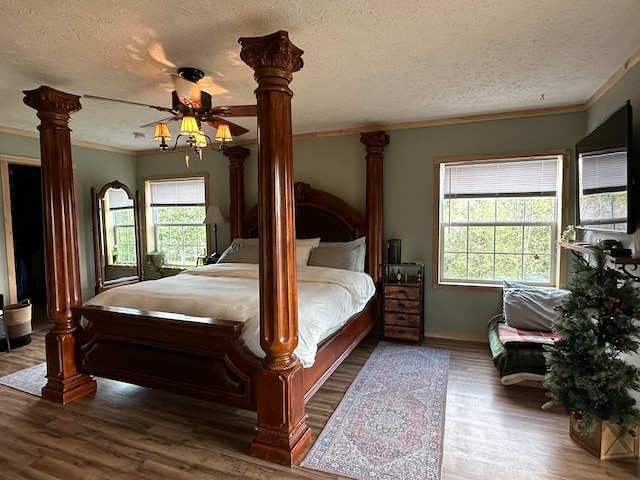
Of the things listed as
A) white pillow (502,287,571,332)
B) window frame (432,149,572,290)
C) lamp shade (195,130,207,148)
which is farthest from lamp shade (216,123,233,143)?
white pillow (502,287,571,332)

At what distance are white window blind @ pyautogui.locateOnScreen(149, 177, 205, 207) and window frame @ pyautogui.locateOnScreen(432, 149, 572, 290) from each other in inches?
132

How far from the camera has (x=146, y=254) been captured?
565 centimetres

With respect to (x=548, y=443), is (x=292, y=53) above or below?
above

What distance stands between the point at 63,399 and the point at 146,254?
313 cm

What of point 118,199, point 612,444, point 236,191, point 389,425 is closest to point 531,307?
point 612,444

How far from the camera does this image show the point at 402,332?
13.0ft

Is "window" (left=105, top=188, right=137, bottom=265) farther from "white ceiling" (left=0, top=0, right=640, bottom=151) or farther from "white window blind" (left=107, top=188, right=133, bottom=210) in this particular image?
"white ceiling" (left=0, top=0, right=640, bottom=151)

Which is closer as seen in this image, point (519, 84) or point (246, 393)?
point (246, 393)

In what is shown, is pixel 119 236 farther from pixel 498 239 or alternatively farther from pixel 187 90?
pixel 498 239

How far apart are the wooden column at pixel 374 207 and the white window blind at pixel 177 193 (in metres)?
2.61

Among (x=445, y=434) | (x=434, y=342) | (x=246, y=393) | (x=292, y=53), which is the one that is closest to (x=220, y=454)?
(x=246, y=393)

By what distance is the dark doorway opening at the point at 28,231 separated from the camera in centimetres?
548

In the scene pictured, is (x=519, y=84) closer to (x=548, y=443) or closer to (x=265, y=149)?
(x=265, y=149)

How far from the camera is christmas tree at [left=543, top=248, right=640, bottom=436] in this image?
202cm
